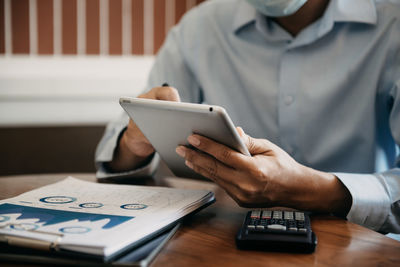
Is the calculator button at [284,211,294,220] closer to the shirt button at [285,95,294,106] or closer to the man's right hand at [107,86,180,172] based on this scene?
the man's right hand at [107,86,180,172]

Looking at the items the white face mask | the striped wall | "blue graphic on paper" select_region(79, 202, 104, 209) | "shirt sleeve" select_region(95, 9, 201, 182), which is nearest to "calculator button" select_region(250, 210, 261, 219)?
"blue graphic on paper" select_region(79, 202, 104, 209)

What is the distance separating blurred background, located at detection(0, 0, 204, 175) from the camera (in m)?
1.74

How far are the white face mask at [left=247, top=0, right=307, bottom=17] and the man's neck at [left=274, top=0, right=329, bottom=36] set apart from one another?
0.08 metres

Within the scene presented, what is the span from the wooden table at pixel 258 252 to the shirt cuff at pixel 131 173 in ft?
1.18

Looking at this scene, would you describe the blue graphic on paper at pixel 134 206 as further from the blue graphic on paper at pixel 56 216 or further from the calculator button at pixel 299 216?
the calculator button at pixel 299 216

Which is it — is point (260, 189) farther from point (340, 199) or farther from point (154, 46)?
point (154, 46)

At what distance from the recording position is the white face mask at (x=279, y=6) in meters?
1.02

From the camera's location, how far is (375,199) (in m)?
0.77

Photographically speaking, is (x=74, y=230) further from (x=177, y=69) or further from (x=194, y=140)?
(x=177, y=69)

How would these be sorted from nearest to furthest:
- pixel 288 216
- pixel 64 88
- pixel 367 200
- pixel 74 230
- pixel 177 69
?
pixel 74 230, pixel 288 216, pixel 367 200, pixel 177 69, pixel 64 88

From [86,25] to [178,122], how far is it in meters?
1.40

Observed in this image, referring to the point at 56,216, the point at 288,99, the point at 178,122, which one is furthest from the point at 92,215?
the point at 288,99

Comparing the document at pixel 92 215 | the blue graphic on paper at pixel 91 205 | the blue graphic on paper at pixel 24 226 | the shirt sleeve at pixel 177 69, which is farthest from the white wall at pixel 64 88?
the blue graphic on paper at pixel 24 226

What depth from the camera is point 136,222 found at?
0.54 metres
